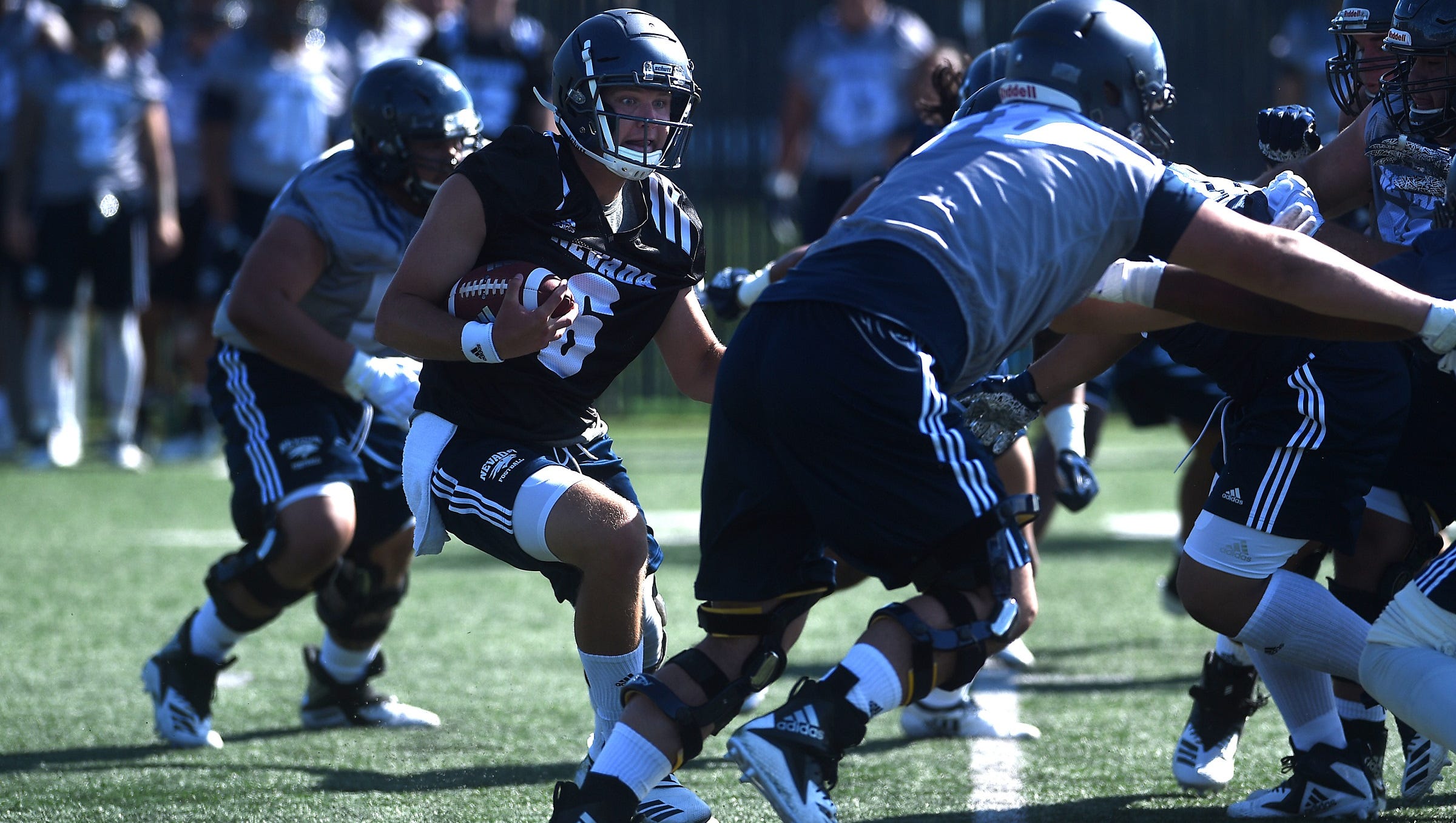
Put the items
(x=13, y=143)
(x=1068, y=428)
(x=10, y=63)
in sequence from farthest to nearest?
(x=10, y=63), (x=13, y=143), (x=1068, y=428)

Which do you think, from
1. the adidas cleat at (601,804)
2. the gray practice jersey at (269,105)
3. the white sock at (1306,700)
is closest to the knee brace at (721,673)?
the adidas cleat at (601,804)

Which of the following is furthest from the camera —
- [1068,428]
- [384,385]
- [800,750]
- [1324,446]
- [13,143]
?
[13,143]

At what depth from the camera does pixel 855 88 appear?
34.9 ft

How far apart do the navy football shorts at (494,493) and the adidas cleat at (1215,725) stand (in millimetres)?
1343

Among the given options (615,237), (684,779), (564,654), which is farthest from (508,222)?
(564,654)

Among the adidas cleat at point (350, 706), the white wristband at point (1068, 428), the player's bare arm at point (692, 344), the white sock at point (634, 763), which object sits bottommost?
the adidas cleat at point (350, 706)

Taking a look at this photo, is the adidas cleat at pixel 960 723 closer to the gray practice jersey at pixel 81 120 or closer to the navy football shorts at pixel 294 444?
the navy football shorts at pixel 294 444

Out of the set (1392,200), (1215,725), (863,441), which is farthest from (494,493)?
(1392,200)

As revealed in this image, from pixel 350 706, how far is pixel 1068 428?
2253 mm

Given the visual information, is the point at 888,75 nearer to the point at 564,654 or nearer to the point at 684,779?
the point at 564,654

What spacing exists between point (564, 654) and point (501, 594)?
117 centimetres

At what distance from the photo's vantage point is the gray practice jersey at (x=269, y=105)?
10047 mm

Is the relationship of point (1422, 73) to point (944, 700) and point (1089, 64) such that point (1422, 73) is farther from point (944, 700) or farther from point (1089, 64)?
point (944, 700)

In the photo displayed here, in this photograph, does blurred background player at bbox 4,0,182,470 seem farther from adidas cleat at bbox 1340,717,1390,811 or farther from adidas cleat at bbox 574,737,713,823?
adidas cleat at bbox 1340,717,1390,811
